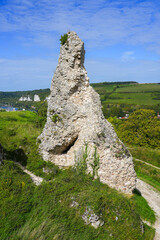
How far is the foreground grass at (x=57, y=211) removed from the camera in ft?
23.3

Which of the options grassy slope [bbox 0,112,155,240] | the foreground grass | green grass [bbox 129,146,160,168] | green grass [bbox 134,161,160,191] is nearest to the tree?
green grass [bbox 129,146,160,168]

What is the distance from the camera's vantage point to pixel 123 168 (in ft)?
A: 38.8

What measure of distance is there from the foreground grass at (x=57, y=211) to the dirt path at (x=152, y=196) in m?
2.20

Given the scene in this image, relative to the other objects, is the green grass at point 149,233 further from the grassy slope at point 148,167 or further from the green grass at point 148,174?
the green grass at point 148,174

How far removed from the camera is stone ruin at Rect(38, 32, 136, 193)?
11891 mm

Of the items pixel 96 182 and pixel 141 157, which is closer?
pixel 96 182

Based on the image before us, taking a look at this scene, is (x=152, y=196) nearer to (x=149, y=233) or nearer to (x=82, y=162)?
(x=149, y=233)

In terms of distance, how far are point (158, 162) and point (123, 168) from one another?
46.4 feet

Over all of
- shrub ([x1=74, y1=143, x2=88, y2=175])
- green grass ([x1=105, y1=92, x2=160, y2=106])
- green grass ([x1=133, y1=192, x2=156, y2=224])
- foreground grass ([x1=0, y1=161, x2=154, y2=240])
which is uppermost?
green grass ([x1=105, y1=92, x2=160, y2=106])

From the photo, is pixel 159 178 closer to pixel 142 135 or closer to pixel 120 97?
pixel 142 135

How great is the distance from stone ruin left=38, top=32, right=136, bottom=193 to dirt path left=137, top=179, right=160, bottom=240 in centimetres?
271

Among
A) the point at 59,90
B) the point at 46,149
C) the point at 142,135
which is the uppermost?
the point at 59,90

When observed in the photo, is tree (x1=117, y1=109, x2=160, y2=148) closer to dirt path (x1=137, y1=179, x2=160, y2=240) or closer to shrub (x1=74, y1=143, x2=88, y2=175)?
dirt path (x1=137, y1=179, x2=160, y2=240)

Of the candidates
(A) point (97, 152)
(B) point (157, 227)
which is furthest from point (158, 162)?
(A) point (97, 152)
